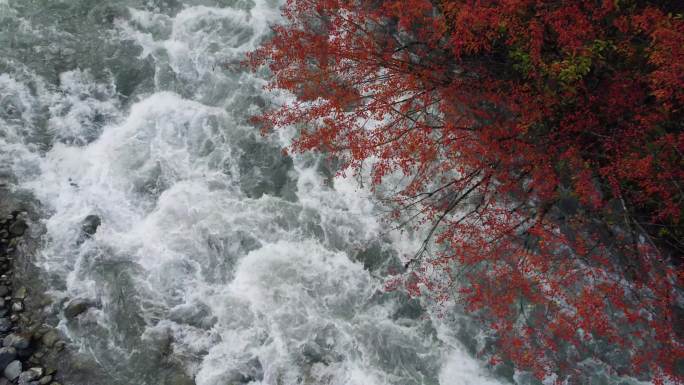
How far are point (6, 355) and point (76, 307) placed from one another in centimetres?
118

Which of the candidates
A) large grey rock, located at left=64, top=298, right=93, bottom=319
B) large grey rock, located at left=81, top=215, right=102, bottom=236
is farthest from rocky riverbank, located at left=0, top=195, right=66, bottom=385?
large grey rock, located at left=81, top=215, right=102, bottom=236

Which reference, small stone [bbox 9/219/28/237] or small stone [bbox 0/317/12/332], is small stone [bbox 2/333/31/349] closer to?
small stone [bbox 0/317/12/332]

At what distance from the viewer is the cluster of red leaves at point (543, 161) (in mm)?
8375

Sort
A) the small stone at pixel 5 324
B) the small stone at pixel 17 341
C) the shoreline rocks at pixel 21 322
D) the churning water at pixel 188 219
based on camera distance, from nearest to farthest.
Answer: the shoreline rocks at pixel 21 322 → the small stone at pixel 17 341 → the small stone at pixel 5 324 → the churning water at pixel 188 219

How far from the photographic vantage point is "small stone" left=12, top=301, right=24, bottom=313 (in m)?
8.02

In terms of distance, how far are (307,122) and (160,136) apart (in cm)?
340

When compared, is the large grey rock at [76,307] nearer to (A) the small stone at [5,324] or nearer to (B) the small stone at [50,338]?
(B) the small stone at [50,338]

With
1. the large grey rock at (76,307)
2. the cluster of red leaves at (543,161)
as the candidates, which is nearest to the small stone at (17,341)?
the large grey rock at (76,307)

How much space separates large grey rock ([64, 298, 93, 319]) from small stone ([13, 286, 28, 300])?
0.80 meters

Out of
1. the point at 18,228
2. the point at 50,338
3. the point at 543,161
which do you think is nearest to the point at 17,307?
the point at 50,338

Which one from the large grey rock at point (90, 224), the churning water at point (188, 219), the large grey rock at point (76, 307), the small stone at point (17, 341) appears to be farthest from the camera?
the large grey rock at point (90, 224)

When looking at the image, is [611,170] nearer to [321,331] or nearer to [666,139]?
[666,139]

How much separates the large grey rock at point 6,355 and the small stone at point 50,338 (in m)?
0.42

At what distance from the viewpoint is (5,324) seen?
7801 millimetres
